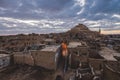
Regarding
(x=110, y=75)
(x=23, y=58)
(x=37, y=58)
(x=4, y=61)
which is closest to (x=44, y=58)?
(x=37, y=58)

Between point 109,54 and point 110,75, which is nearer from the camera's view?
point 110,75

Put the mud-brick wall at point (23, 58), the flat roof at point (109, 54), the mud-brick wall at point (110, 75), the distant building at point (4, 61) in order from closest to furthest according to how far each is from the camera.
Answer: the mud-brick wall at point (110, 75) < the distant building at point (4, 61) < the flat roof at point (109, 54) < the mud-brick wall at point (23, 58)

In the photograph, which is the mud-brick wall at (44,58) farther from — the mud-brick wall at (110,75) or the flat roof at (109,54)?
the mud-brick wall at (110,75)

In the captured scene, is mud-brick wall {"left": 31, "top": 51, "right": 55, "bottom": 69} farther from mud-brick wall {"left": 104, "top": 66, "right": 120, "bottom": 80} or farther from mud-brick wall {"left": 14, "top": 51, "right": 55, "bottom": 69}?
mud-brick wall {"left": 104, "top": 66, "right": 120, "bottom": 80}

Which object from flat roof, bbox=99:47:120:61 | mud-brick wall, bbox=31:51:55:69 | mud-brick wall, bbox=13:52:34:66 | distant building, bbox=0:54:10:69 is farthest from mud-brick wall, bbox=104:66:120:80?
distant building, bbox=0:54:10:69

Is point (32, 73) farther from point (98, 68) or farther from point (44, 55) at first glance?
point (98, 68)

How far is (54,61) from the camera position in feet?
67.6

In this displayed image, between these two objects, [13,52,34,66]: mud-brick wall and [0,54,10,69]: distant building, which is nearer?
[0,54,10,69]: distant building

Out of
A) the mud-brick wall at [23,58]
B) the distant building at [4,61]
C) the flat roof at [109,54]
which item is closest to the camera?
the distant building at [4,61]

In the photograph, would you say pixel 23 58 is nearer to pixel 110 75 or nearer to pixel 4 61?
pixel 4 61

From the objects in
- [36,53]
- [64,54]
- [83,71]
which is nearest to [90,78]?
[83,71]

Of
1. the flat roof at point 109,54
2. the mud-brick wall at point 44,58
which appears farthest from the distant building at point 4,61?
the flat roof at point 109,54

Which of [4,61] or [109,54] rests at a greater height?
[109,54]

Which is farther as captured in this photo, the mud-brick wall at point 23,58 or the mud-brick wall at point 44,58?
the mud-brick wall at point 23,58
